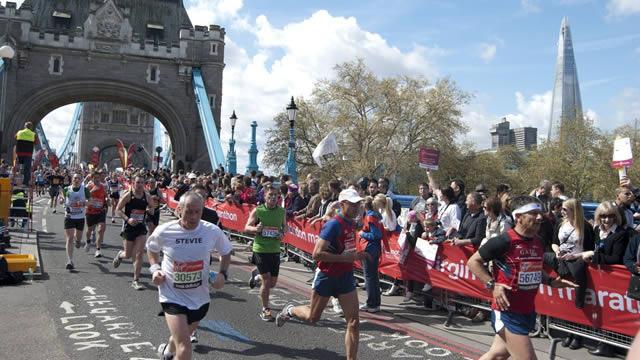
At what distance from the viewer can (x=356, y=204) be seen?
19.9 ft

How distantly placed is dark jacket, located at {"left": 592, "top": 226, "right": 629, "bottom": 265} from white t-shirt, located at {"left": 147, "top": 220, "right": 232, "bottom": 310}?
4416mm

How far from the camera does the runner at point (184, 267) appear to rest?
511 centimetres

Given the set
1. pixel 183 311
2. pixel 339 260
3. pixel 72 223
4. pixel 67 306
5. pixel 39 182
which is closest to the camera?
pixel 183 311

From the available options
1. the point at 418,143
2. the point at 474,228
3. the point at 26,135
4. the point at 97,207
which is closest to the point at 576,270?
the point at 474,228

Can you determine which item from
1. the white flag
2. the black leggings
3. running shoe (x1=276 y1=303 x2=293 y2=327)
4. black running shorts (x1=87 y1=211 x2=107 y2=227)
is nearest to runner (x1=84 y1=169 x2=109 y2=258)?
black running shorts (x1=87 y1=211 x2=107 y2=227)

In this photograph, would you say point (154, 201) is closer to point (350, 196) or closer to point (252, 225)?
point (252, 225)

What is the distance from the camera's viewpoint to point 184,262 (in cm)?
518

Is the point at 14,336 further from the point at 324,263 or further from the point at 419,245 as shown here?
the point at 419,245

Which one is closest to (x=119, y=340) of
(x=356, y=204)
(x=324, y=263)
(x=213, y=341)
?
(x=213, y=341)

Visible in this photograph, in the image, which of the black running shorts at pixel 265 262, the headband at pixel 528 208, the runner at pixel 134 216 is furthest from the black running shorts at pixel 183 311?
the runner at pixel 134 216

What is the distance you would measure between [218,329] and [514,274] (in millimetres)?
4049

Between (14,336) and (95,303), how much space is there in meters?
1.80

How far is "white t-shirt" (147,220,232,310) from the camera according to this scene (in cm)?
515

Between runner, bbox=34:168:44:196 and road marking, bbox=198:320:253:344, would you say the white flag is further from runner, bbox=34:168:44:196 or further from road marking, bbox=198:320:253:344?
runner, bbox=34:168:44:196
